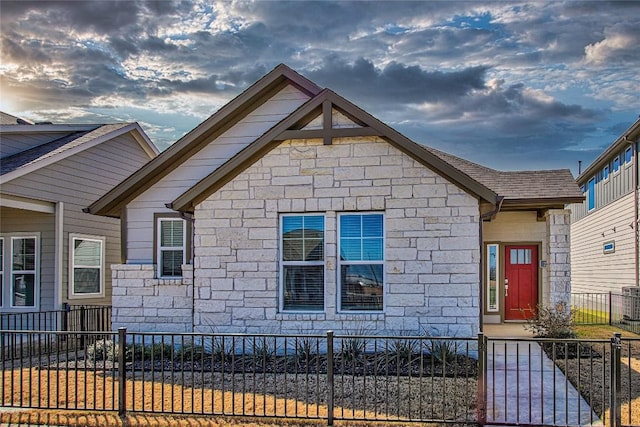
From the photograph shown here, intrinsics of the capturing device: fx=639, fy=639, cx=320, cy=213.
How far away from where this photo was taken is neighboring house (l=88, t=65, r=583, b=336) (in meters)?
11.1

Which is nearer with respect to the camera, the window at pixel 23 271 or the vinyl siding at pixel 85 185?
the vinyl siding at pixel 85 185

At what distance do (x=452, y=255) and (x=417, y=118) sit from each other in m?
8.49

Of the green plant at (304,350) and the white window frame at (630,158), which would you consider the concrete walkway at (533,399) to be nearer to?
the green plant at (304,350)

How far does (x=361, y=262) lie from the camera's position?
1145cm

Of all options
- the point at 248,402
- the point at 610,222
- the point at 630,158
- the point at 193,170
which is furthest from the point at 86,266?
the point at 610,222

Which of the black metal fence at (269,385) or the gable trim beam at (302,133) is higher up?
the gable trim beam at (302,133)

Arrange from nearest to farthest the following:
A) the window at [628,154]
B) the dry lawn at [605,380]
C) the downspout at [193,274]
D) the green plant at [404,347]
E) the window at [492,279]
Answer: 1. the dry lawn at [605,380]
2. the green plant at [404,347]
3. the downspout at [193,274]
4. the window at [492,279]
5. the window at [628,154]

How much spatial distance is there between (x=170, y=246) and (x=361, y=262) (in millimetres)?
4219

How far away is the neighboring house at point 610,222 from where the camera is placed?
20.5 metres

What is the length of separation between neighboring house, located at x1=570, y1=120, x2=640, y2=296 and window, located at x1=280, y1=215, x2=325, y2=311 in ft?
37.5

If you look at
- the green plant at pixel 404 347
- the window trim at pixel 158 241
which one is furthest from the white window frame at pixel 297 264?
the window trim at pixel 158 241

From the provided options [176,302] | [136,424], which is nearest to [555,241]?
[176,302]

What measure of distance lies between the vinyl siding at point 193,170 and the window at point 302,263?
8.27ft

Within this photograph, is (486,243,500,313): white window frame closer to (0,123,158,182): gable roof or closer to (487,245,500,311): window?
Answer: (487,245,500,311): window
